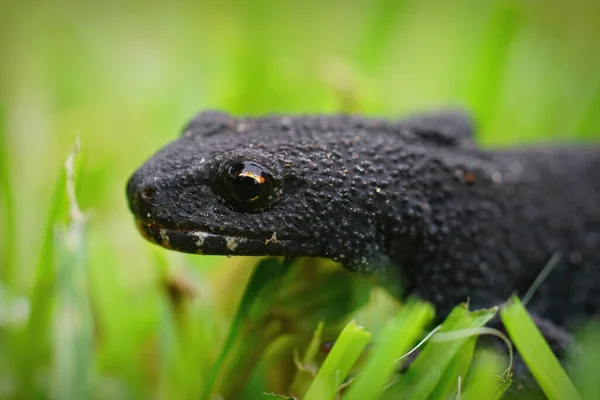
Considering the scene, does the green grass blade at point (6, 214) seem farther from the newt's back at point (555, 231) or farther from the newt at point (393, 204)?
the newt's back at point (555, 231)

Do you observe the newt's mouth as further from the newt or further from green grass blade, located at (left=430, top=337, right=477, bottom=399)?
green grass blade, located at (left=430, top=337, right=477, bottom=399)

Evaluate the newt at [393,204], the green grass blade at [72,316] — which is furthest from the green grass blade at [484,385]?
the green grass blade at [72,316]

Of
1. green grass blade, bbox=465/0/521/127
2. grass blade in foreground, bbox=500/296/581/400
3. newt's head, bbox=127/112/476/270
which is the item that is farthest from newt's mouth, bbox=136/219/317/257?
green grass blade, bbox=465/0/521/127

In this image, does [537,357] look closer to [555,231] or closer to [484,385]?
[484,385]

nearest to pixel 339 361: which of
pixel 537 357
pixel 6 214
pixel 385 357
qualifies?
pixel 385 357

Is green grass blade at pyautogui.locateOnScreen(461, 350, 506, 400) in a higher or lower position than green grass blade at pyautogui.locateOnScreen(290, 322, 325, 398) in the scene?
higher
